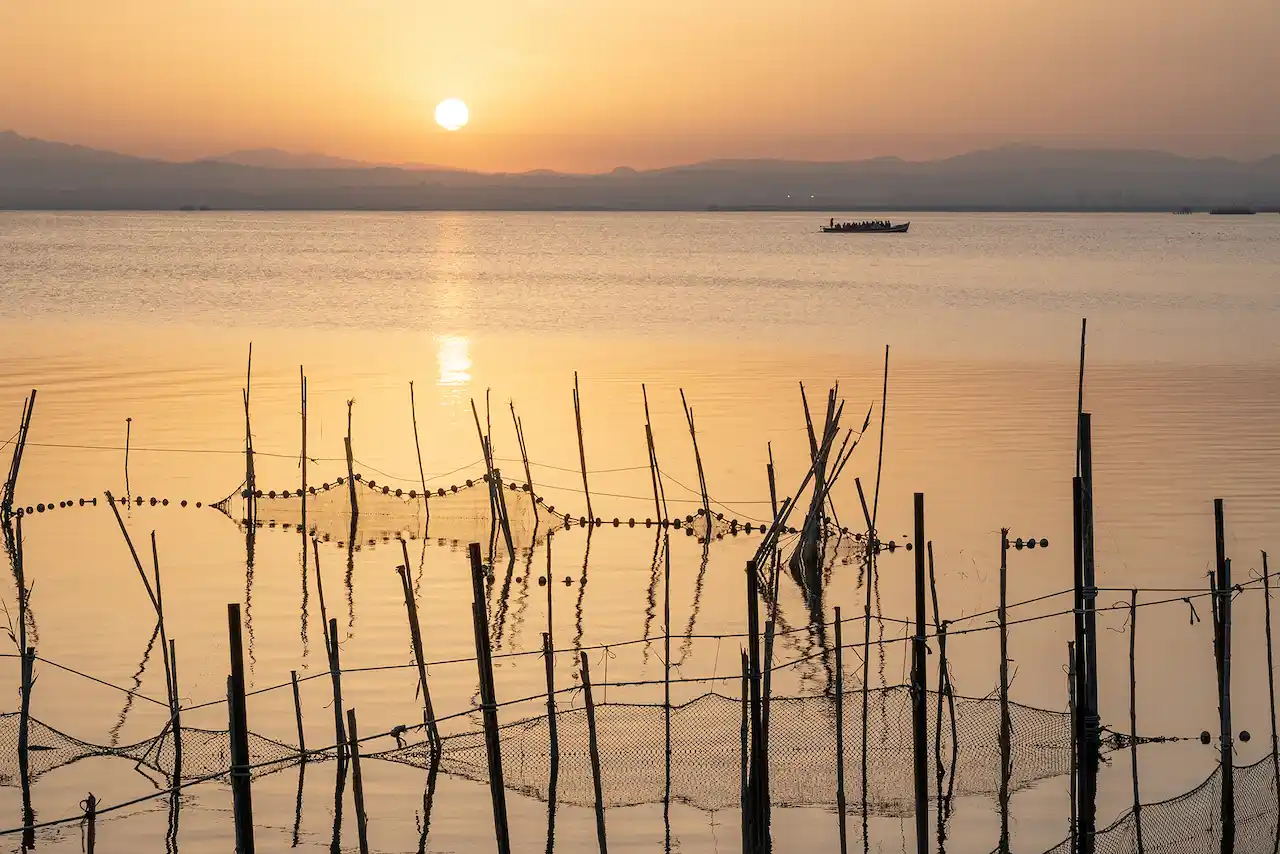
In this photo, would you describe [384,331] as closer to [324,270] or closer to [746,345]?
[746,345]

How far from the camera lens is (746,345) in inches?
1596

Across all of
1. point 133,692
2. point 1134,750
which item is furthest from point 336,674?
point 1134,750

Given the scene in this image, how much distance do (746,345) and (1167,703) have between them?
28847 mm

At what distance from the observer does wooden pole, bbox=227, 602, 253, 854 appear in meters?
7.17

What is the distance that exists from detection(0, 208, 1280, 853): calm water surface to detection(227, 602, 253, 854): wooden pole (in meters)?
1.90

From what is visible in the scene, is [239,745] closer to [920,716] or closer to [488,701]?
[488,701]

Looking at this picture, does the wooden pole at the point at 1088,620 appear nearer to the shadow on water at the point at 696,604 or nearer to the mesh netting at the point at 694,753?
the mesh netting at the point at 694,753

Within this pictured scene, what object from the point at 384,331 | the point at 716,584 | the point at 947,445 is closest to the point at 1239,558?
the point at 716,584

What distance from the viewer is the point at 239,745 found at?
23.9 ft

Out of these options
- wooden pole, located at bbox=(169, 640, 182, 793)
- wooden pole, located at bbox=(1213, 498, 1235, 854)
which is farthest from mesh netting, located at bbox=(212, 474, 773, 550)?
wooden pole, located at bbox=(1213, 498, 1235, 854)

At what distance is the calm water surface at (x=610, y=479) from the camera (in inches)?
407

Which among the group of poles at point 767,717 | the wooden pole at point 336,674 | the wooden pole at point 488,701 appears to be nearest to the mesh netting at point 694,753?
the group of poles at point 767,717

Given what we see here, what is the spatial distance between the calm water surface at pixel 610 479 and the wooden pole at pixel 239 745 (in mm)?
1905

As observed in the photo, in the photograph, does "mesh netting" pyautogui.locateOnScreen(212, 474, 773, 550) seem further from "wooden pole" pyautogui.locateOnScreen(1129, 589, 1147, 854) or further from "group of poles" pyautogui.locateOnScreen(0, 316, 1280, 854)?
"wooden pole" pyautogui.locateOnScreen(1129, 589, 1147, 854)
